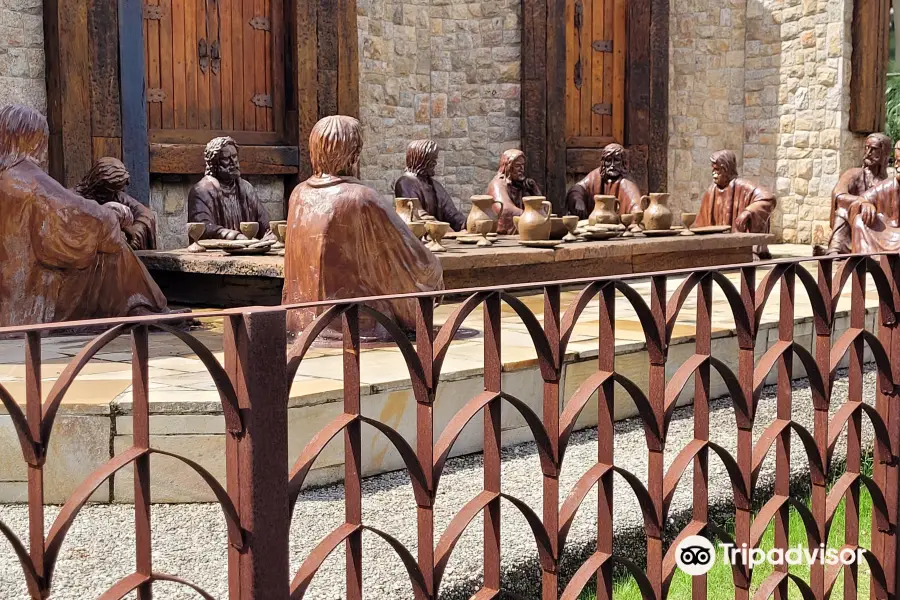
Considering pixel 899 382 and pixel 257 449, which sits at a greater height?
pixel 257 449

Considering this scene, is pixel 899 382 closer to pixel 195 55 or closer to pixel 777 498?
pixel 777 498

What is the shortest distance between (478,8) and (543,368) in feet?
35.1

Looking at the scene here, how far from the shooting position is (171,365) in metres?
4.75

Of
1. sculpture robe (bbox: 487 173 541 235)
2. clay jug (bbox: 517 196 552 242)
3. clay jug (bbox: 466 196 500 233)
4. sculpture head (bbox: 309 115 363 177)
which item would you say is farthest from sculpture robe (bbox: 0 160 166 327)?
sculpture robe (bbox: 487 173 541 235)

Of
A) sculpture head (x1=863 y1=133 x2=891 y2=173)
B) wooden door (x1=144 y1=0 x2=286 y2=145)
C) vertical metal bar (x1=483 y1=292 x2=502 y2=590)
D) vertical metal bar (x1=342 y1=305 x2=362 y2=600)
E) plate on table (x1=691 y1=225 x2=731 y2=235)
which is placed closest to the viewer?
vertical metal bar (x1=342 y1=305 x2=362 y2=600)

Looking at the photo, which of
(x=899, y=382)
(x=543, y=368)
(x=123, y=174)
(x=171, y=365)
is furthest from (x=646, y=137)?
(x=543, y=368)

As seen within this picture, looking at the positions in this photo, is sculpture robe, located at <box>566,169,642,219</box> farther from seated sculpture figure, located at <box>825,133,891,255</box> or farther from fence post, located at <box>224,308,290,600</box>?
fence post, located at <box>224,308,290,600</box>

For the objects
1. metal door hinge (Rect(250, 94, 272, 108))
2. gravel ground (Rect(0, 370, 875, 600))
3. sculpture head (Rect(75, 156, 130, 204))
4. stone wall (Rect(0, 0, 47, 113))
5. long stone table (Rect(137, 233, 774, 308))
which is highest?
stone wall (Rect(0, 0, 47, 113))

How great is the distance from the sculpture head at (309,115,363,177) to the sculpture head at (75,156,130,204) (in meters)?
2.19

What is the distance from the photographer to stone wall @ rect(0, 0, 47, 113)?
26.9ft

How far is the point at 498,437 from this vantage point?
185 cm

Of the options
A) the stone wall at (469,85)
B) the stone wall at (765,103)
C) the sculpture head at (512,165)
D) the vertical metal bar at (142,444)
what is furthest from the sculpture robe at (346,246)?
the stone wall at (765,103)

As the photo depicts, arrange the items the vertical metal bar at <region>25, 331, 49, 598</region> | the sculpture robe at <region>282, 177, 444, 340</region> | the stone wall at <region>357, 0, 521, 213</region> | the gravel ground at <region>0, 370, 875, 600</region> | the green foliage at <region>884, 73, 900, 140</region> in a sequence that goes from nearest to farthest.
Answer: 1. the vertical metal bar at <region>25, 331, 49, 598</region>
2. the gravel ground at <region>0, 370, 875, 600</region>
3. the sculpture robe at <region>282, 177, 444, 340</region>
4. the stone wall at <region>357, 0, 521, 213</region>
5. the green foliage at <region>884, 73, 900, 140</region>

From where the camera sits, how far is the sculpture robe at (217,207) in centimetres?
748
